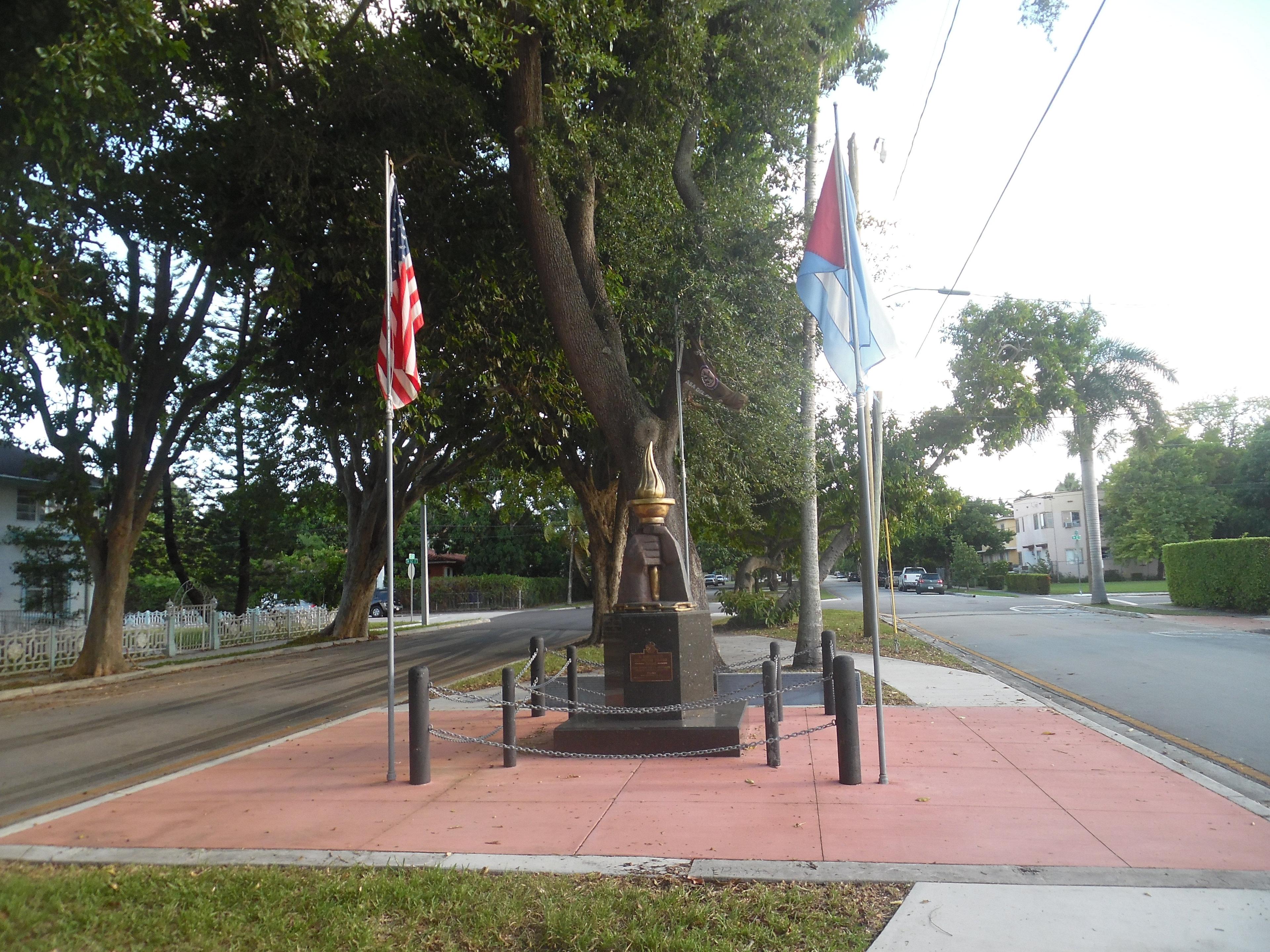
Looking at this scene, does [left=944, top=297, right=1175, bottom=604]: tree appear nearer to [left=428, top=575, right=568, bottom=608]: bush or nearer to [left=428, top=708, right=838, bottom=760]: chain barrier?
[left=428, top=708, right=838, bottom=760]: chain barrier

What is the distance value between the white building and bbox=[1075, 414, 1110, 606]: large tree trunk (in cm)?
3501

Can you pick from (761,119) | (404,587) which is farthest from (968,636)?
(404,587)

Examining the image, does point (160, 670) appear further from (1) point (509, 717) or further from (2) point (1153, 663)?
(2) point (1153, 663)

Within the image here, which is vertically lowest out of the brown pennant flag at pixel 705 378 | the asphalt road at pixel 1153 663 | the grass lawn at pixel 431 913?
the asphalt road at pixel 1153 663

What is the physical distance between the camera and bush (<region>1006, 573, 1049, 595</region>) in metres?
50.6

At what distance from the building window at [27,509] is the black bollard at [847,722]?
102ft

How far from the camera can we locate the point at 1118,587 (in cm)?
5588

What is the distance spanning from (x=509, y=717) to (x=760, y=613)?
63.3 ft

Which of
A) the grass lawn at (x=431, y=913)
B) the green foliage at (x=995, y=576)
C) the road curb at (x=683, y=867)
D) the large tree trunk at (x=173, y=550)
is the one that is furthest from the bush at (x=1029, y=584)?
the grass lawn at (x=431, y=913)

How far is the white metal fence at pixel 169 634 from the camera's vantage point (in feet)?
62.1

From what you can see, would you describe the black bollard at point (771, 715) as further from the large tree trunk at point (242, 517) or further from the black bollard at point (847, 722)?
the large tree trunk at point (242, 517)

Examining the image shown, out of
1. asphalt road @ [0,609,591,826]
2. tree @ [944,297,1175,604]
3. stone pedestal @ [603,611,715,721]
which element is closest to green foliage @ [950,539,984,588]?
tree @ [944,297,1175,604]

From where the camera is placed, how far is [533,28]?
11219 mm

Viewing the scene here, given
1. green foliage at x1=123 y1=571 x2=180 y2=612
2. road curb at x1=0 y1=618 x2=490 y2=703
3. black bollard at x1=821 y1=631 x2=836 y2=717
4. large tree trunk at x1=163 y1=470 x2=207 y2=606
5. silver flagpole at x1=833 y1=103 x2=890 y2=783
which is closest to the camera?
silver flagpole at x1=833 y1=103 x2=890 y2=783
